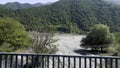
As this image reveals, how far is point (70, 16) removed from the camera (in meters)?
67.8

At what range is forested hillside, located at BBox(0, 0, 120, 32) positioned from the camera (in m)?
56.5

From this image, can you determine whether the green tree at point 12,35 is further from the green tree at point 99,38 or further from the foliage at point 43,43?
the green tree at point 99,38

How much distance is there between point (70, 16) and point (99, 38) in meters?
38.6

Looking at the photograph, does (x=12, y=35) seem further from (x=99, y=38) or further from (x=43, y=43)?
(x=99, y=38)

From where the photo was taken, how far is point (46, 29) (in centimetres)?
2011

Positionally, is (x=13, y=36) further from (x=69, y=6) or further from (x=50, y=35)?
(x=69, y=6)

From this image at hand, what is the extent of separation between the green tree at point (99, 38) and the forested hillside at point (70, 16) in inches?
883

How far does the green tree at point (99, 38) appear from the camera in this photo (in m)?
29.0

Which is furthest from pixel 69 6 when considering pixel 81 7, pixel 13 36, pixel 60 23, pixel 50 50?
pixel 50 50

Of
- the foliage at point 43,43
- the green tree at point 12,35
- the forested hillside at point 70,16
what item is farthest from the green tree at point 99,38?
the forested hillside at point 70,16

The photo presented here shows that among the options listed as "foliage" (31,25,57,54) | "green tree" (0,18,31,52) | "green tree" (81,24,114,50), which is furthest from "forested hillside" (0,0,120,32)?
"foliage" (31,25,57,54)

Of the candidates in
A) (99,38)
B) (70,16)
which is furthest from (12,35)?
(70,16)

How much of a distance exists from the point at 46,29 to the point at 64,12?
49303mm

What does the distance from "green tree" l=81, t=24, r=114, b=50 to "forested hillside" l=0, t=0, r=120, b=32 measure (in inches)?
883
